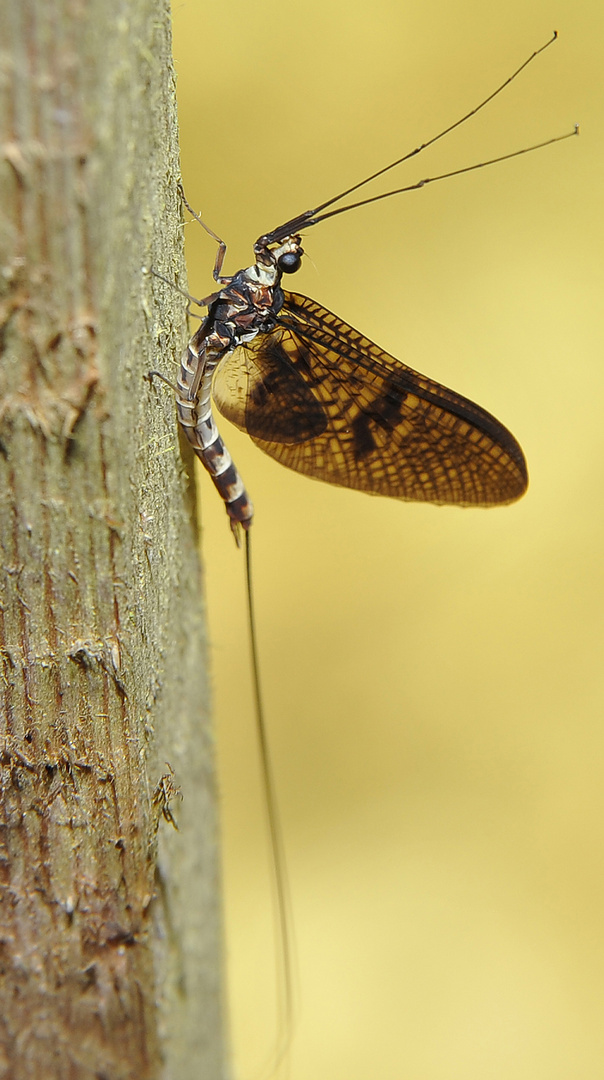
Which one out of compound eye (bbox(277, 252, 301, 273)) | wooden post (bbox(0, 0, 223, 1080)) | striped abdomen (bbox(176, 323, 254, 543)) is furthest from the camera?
compound eye (bbox(277, 252, 301, 273))

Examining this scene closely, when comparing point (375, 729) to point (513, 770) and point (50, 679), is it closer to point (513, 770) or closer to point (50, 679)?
point (513, 770)

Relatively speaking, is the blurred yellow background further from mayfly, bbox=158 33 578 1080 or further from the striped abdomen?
the striped abdomen

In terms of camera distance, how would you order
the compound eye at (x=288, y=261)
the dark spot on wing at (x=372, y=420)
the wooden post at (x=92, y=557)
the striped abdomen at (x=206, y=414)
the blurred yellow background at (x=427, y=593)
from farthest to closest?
the blurred yellow background at (x=427, y=593) → the dark spot on wing at (x=372, y=420) → the compound eye at (x=288, y=261) → the striped abdomen at (x=206, y=414) → the wooden post at (x=92, y=557)

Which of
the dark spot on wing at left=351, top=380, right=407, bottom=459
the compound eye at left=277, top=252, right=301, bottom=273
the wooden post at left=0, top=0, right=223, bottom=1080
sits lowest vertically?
the wooden post at left=0, top=0, right=223, bottom=1080

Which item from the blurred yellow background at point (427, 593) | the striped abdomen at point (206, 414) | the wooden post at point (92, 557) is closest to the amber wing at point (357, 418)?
the striped abdomen at point (206, 414)

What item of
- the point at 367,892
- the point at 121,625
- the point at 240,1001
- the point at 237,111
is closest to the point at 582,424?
the point at 237,111

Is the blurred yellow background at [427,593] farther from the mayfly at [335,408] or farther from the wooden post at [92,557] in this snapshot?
the wooden post at [92,557]

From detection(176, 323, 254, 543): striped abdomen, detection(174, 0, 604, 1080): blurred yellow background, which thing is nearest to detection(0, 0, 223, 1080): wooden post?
detection(176, 323, 254, 543): striped abdomen

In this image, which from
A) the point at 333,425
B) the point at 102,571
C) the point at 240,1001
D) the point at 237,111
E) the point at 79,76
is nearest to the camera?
the point at 79,76
